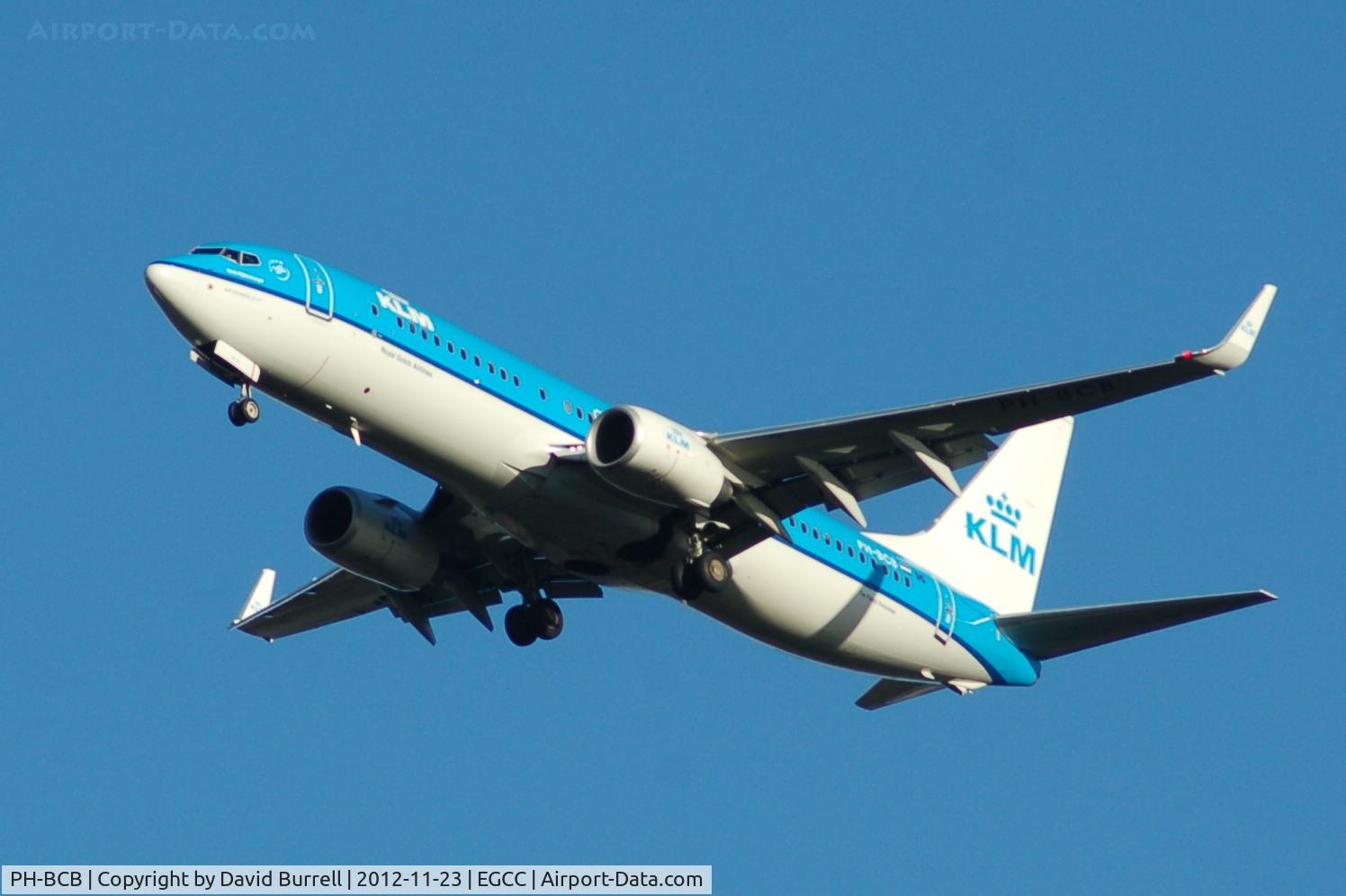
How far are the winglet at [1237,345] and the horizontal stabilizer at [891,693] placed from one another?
12862mm

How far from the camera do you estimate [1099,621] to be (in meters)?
41.4

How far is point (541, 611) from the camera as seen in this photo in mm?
41281

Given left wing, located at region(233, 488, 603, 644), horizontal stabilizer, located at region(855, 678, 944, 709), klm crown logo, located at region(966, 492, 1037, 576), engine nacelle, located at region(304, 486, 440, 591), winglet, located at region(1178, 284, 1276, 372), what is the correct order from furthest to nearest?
klm crown logo, located at region(966, 492, 1037, 576), horizontal stabilizer, located at region(855, 678, 944, 709), left wing, located at region(233, 488, 603, 644), engine nacelle, located at region(304, 486, 440, 591), winglet, located at region(1178, 284, 1276, 372)

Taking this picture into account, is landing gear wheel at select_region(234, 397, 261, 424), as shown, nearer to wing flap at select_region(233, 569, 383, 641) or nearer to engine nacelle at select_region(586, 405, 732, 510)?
engine nacelle at select_region(586, 405, 732, 510)

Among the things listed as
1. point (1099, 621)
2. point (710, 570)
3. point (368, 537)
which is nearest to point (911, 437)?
point (710, 570)

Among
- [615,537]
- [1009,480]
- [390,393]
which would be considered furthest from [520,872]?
[1009,480]

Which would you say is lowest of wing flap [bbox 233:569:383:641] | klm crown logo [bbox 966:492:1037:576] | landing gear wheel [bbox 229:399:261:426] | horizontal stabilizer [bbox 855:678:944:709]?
landing gear wheel [bbox 229:399:261:426]

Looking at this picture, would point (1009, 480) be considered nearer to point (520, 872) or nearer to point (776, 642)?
point (776, 642)

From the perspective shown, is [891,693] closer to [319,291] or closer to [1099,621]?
[1099,621]

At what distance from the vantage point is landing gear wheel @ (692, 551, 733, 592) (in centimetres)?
3759

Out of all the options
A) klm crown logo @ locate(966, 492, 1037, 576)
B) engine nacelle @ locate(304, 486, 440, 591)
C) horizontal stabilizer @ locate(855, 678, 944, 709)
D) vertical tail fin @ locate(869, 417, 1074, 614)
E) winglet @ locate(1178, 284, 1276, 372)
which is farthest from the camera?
klm crown logo @ locate(966, 492, 1037, 576)

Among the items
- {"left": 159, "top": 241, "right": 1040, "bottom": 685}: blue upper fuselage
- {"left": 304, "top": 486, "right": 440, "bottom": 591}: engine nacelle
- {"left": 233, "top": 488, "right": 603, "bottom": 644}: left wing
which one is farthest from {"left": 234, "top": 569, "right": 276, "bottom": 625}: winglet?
{"left": 159, "top": 241, "right": 1040, "bottom": 685}: blue upper fuselage

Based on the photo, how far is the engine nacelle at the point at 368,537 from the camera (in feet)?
130

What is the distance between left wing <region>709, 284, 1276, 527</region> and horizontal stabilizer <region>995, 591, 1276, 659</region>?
4860 mm
